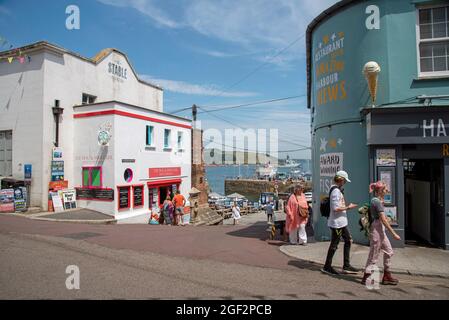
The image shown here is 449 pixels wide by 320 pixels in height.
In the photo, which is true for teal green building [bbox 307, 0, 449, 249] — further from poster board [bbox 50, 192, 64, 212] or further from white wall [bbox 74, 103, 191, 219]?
poster board [bbox 50, 192, 64, 212]

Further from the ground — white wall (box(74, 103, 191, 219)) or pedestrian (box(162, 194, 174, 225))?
white wall (box(74, 103, 191, 219))

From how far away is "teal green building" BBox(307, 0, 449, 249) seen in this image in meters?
8.30

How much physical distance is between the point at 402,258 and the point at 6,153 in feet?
59.9

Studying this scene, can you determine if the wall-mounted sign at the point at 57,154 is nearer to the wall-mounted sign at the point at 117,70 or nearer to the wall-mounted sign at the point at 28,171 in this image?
the wall-mounted sign at the point at 28,171

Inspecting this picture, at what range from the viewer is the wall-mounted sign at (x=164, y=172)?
62.3ft

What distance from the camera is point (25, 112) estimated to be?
1639cm

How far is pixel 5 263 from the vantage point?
683 centimetres

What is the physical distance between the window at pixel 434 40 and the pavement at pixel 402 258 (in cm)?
450

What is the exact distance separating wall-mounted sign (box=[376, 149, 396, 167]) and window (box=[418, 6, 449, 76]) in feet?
7.33

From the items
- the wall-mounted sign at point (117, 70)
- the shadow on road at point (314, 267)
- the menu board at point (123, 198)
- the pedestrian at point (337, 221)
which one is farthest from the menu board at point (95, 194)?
the pedestrian at point (337, 221)

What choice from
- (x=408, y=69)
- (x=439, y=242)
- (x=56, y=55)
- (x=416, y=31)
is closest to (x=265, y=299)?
(x=439, y=242)

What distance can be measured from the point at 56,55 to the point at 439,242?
17.5 m

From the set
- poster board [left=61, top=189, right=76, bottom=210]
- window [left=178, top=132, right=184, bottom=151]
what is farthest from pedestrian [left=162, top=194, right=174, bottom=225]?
window [left=178, top=132, right=184, bottom=151]

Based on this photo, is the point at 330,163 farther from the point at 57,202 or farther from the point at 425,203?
the point at 57,202
